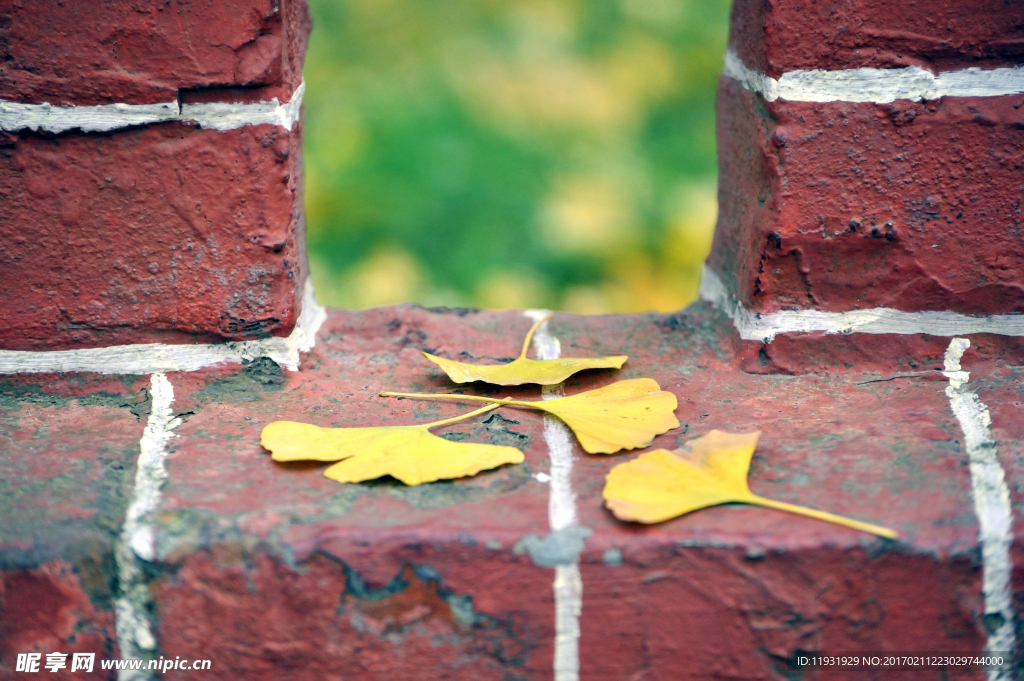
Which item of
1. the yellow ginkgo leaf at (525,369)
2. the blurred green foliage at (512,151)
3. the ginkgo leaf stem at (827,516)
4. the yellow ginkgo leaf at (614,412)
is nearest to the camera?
the ginkgo leaf stem at (827,516)

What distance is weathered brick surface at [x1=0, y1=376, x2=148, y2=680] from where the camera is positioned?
0.68 metres

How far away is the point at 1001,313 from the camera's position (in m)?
0.93

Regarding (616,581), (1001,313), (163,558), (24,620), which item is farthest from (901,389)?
(24,620)

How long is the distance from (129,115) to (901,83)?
30.5 inches

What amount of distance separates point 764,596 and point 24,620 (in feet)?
1.94

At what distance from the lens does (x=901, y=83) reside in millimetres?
861

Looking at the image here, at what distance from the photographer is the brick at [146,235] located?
0.85 meters

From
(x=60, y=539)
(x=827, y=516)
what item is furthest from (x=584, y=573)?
(x=60, y=539)

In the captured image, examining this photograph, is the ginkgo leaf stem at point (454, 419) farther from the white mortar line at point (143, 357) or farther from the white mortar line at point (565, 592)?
the white mortar line at point (143, 357)

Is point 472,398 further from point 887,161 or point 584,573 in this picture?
point 887,161

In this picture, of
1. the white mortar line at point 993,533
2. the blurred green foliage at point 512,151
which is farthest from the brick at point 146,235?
the blurred green foliage at point 512,151

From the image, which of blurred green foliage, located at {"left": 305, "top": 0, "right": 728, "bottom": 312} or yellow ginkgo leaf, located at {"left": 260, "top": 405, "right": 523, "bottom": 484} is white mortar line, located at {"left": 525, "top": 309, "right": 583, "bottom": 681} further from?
blurred green foliage, located at {"left": 305, "top": 0, "right": 728, "bottom": 312}

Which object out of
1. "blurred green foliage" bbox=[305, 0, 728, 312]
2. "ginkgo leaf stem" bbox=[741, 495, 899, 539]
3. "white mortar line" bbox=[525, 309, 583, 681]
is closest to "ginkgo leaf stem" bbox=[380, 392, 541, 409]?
"white mortar line" bbox=[525, 309, 583, 681]

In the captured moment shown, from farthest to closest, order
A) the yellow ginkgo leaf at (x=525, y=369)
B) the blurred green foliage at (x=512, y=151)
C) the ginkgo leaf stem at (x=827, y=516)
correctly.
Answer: the blurred green foliage at (x=512, y=151)
the yellow ginkgo leaf at (x=525, y=369)
the ginkgo leaf stem at (x=827, y=516)
